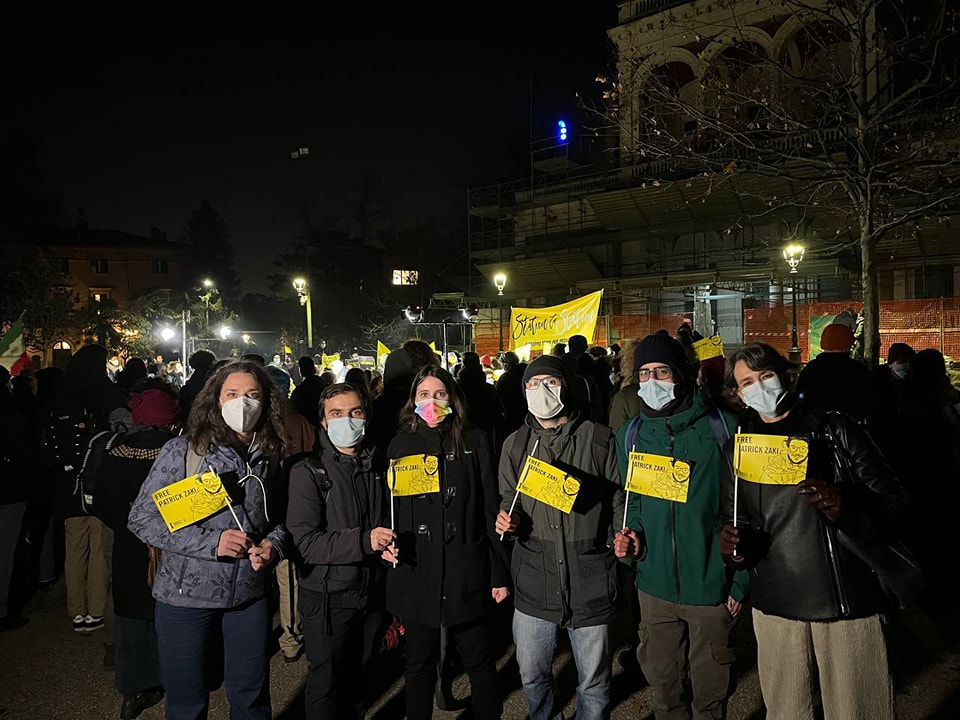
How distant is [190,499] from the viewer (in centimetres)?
316

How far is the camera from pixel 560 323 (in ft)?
42.6

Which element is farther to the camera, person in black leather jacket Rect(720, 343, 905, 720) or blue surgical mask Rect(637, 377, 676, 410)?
blue surgical mask Rect(637, 377, 676, 410)

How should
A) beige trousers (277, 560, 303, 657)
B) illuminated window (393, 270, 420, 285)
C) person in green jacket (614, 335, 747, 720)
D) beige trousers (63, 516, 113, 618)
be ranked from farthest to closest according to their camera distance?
illuminated window (393, 270, 420, 285)
beige trousers (63, 516, 113, 618)
beige trousers (277, 560, 303, 657)
person in green jacket (614, 335, 747, 720)

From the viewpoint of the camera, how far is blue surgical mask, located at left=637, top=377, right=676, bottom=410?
11.5 ft

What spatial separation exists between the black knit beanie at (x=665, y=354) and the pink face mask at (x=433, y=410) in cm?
116

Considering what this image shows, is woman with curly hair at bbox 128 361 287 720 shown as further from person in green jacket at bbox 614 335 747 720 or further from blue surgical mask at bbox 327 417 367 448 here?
person in green jacket at bbox 614 335 747 720

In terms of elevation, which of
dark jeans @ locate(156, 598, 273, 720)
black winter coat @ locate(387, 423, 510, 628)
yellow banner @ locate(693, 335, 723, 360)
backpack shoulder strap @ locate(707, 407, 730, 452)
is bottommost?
dark jeans @ locate(156, 598, 273, 720)


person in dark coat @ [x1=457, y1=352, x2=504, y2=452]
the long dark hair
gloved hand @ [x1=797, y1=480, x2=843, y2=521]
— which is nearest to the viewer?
gloved hand @ [x1=797, y1=480, x2=843, y2=521]

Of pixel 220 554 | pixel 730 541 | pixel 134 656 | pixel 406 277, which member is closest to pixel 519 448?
pixel 730 541

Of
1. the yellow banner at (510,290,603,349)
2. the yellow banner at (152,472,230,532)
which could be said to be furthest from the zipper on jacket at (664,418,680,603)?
the yellow banner at (510,290,603,349)

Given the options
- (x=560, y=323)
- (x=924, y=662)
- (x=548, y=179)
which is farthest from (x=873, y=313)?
(x=548, y=179)

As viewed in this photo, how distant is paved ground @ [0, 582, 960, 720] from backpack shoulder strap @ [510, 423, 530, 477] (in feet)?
5.35

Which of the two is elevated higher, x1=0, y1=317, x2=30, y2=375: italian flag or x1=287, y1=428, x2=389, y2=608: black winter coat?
x1=0, y1=317, x2=30, y2=375: italian flag

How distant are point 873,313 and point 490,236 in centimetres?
2974
